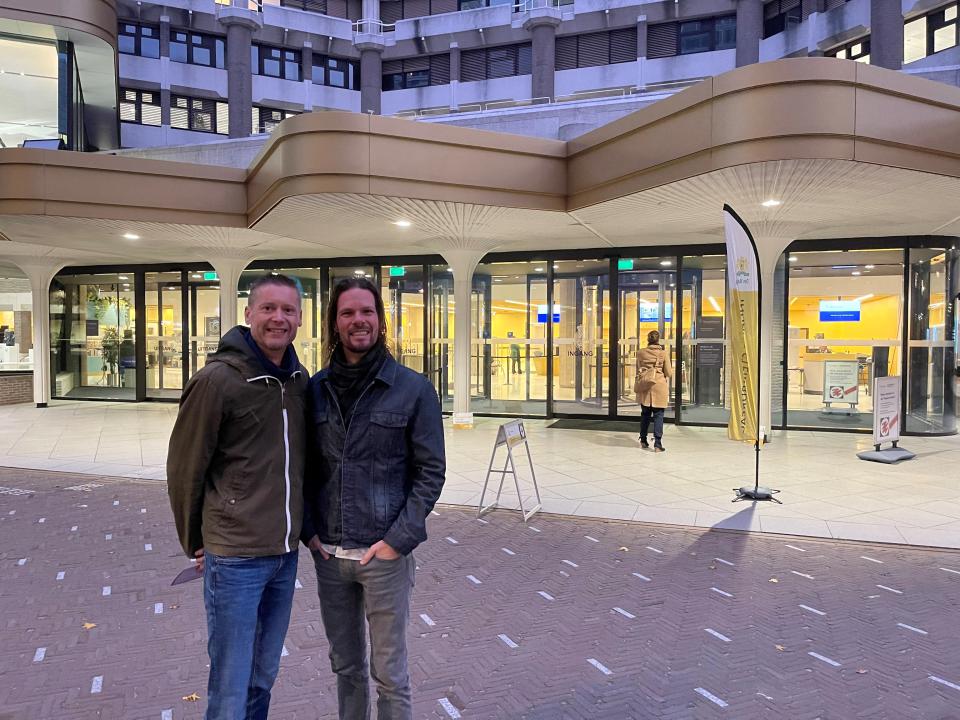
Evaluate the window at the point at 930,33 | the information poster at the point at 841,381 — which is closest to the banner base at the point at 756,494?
the information poster at the point at 841,381

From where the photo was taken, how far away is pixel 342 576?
250cm

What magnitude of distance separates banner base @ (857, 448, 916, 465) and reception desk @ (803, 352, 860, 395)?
300 cm

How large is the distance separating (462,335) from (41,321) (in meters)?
11.5

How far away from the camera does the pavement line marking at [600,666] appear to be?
12.0ft

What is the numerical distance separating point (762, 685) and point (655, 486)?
476 centimetres

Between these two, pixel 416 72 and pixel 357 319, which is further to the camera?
pixel 416 72

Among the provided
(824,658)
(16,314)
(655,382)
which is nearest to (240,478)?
(824,658)

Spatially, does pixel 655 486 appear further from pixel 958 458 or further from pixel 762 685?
pixel 958 458

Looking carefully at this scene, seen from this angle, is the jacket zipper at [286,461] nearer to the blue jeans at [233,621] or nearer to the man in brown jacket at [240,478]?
the man in brown jacket at [240,478]

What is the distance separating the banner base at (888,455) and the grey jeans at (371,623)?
949 cm

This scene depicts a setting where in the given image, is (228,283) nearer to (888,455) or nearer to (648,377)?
(648,377)

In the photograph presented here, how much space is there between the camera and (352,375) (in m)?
2.51

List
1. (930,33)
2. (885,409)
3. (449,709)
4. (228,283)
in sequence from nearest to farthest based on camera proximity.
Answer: (449,709)
(885,409)
(228,283)
(930,33)

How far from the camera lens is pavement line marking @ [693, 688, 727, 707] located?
3.34m
